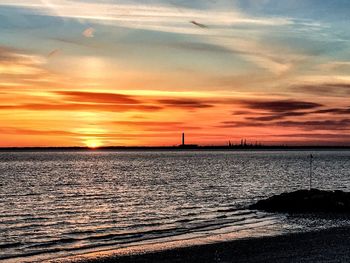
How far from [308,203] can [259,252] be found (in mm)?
20921

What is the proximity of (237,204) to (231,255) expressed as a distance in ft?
82.8

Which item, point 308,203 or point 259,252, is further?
point 308,203

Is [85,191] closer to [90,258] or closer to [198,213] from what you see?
[198,213]

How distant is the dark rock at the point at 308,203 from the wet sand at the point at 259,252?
14.7 metres

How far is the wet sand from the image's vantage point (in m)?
22.3

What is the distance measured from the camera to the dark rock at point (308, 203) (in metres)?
41.9

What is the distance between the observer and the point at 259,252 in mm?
23797

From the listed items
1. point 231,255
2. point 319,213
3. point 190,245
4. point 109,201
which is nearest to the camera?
point 231,255

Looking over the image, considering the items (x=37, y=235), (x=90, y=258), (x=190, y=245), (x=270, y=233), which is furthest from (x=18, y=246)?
(x=270, y=233)

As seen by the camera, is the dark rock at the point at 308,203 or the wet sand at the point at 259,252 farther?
the dark rock at the point at 308,203

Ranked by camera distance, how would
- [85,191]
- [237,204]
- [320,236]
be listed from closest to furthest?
1. [320,236]
2. [237,204]
3. [85,191]

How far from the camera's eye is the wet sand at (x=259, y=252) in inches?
878

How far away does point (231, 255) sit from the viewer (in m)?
23.2

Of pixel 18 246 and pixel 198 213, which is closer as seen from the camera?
pixel 18 246
